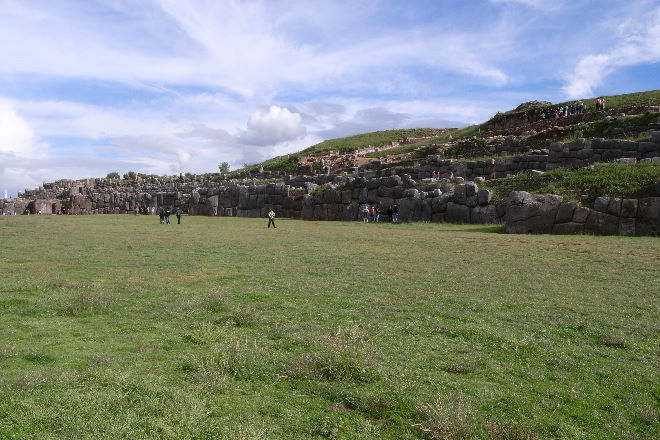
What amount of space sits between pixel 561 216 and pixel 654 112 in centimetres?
2541

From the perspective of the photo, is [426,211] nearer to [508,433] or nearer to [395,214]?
[395,214]

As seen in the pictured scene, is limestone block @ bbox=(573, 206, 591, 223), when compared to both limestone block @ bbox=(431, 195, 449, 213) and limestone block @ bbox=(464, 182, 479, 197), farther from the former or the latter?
limestone block @ bbox=(431, 195, 449, 213)

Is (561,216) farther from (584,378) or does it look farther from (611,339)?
(584,378)

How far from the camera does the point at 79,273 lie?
1328cm

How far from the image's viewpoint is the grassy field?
15.8ft

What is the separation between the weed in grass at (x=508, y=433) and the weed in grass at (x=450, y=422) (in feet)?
0.48

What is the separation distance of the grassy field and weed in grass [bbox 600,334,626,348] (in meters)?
0.03

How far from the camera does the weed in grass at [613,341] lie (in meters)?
7.13

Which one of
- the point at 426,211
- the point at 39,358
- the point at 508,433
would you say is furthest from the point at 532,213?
the point at 39,358

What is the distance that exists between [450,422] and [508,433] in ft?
1.77

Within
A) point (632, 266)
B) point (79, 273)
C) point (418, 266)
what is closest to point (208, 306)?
point (79, 273)

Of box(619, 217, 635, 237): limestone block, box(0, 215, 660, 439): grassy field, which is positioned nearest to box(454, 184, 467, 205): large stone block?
box(619, 217, 635, 237): limestone block

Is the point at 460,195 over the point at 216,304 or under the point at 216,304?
over

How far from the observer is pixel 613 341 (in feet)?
23.6
